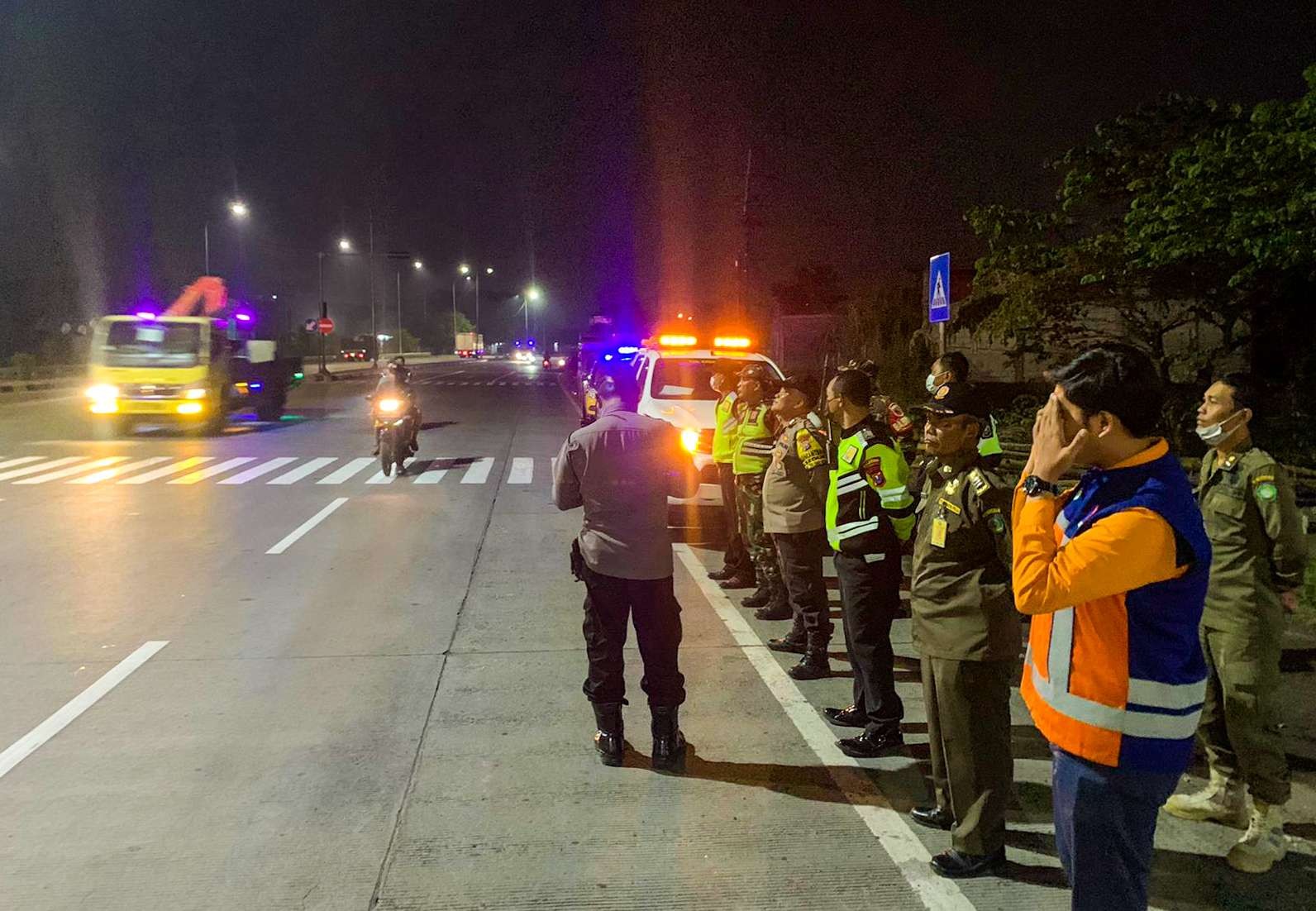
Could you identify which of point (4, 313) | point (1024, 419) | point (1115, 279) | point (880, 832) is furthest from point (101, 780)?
point (4, 313)

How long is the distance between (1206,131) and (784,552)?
12.4 meters

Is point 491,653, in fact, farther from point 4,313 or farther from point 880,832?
point 4,313

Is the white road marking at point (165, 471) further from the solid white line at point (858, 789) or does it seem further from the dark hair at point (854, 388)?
the dark hair at point (854, 388)

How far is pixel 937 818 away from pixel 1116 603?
1953 millimetres

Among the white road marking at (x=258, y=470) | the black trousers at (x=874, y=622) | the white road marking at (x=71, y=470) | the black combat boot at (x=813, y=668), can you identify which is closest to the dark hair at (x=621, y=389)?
the black trousers at (x=874, y=622)

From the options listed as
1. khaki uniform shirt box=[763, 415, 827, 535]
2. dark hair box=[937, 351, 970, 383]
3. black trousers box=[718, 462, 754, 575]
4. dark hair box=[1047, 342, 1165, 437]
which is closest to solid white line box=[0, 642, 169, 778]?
khaki uniform shirt box=[763, 415, 827, 535]

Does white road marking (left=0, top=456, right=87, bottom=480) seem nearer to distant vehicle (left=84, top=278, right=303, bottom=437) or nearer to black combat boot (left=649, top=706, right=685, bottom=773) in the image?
distant vehicle (left=84, top=278, right=303, bottom=437)

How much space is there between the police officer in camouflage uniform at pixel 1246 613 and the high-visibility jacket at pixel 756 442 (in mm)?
3831

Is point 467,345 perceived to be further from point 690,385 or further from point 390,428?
point 690,385

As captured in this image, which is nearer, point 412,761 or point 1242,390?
point 1242,390

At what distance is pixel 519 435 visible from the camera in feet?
72.7

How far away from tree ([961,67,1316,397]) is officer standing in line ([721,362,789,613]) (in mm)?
6798

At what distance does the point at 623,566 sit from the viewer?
15.3 feet

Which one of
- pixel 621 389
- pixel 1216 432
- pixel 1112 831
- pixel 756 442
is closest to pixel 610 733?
pixel 621 389
